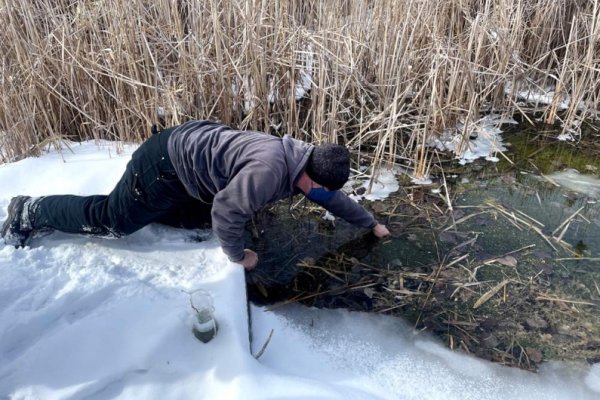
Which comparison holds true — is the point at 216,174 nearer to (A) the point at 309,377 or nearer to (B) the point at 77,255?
(B) the point at 77,255

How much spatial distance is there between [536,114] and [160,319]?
3652 mm

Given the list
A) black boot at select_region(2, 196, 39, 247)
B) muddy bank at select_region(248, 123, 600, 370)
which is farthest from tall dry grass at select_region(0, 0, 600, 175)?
black boot at select_region(2, 196, 39, 247)

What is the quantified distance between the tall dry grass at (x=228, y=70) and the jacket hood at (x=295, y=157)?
3.21 feet

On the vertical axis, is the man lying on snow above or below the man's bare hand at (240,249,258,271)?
above

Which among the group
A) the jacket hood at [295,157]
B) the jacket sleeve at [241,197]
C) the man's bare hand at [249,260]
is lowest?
the man's bare hand at [249,260]

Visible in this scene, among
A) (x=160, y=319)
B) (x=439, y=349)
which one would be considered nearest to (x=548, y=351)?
(x=439, y=349)

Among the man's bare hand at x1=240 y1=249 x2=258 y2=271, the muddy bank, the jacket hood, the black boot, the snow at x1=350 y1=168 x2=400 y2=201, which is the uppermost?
the jacket hood

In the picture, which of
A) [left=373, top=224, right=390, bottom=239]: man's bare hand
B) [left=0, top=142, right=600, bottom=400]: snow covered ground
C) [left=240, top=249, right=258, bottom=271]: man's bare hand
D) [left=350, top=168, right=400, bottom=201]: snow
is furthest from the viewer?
[left=350, top=168, right=400, bottom=201]: snow

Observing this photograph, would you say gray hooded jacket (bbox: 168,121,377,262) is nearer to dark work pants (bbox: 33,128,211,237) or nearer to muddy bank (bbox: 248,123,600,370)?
dark work pants (bbox: 33,128,211,237)

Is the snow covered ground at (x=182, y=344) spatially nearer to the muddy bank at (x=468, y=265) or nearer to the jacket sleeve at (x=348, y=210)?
the muddy bank at (x=468, y=265)

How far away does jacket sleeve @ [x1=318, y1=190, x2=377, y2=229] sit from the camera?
2.24m

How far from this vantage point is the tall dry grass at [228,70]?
2852 mm

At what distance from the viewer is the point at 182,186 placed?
2182mm

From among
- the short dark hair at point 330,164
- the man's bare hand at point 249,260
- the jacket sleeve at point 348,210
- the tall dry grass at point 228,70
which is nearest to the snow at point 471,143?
the tall dry grass at point 228,70
